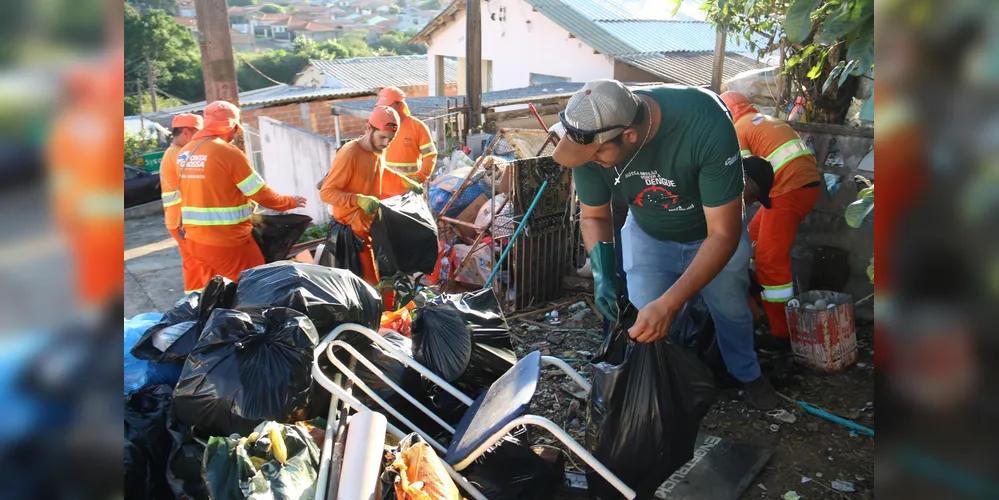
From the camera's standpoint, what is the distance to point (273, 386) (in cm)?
243

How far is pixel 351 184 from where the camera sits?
4523 millimetres

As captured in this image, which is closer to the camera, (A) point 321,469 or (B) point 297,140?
(A) point 321,469

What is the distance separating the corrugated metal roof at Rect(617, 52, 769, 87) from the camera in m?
12.9

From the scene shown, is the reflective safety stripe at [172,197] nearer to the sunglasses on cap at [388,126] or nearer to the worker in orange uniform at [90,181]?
the sunglasses on cap at [388,126]

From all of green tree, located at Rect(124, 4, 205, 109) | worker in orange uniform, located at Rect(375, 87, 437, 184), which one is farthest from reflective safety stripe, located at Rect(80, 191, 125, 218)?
green tree, located at Rect(124, 4, 205, 109)

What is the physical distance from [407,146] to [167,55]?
3509cm

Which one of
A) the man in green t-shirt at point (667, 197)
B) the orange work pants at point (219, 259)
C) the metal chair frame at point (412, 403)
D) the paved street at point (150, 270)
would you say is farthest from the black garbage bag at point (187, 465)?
the paved street at point (150, 270)

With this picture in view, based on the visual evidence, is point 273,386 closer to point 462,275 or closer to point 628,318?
point 628,318

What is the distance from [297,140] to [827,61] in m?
5.80

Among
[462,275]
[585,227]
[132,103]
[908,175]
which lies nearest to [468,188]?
[462,275]

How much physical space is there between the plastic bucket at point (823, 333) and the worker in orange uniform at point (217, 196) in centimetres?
320

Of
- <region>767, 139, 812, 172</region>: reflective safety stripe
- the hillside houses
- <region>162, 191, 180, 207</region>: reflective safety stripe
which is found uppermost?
the hillside houses

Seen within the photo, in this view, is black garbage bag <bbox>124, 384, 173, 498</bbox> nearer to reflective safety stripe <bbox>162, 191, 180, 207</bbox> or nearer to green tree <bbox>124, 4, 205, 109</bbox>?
reflective safety stripe <bbox>162, 191, 180, 207</bbox>

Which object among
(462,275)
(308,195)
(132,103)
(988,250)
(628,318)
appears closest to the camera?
(988,250)
